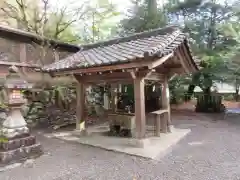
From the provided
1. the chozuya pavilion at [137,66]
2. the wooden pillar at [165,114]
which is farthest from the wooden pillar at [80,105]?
the wooden pillar at [165,114]

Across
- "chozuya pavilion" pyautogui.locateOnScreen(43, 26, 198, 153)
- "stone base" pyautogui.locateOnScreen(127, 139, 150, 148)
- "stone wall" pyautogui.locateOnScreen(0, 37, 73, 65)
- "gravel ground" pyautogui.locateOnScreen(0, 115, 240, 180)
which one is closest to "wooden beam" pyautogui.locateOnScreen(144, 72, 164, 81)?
"chozuya pavilion" pyautogui.locateOnScreen(43, 26, 198, 153)

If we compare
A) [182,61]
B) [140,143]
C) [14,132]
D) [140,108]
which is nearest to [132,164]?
[140,143]

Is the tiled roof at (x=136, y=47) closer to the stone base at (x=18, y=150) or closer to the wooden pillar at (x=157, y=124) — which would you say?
the wooden pillar at (x=157, y=124)

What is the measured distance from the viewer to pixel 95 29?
14172 millimetres

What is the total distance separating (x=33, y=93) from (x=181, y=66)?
593 centimetres

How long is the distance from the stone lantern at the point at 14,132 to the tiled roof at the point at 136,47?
5.13 feet

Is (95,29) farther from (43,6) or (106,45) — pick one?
(106,45)

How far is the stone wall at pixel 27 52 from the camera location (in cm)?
802

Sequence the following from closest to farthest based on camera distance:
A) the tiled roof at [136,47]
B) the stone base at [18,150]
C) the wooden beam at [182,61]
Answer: the stone base at [18,150] → the tiled roof at [136,47] → the wooden beam at [182,61]

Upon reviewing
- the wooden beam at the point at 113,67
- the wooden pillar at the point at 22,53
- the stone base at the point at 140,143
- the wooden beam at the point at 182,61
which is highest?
Answer: the wooden pillar at the point at 22,53

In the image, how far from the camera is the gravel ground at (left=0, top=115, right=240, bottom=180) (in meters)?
3.45

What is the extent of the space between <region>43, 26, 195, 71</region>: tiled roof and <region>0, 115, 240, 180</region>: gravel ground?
2.17 m

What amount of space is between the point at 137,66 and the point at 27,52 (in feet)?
21.0

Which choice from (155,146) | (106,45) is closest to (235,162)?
(155,146)
